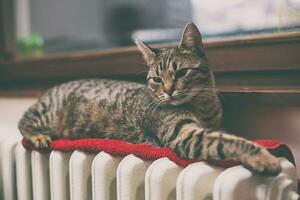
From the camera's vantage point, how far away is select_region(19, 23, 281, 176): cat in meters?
0.79

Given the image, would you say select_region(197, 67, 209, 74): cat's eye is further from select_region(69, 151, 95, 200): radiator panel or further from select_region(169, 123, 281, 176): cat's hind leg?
select_region(69, 151, 95, 200): radiator panel

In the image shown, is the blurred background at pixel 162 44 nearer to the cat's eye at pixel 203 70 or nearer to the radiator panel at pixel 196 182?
the cat's eye at pixel 203 70

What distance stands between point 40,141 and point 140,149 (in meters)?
0.34

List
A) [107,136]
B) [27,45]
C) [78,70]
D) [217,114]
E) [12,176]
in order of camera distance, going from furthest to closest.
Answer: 1. [27,45]
2. [78,70]
3. [12,176]
4. [107,136]
5. [217,114]

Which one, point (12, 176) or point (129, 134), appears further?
point (12, 176)

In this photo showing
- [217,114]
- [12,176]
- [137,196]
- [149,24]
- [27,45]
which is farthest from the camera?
[27,45]

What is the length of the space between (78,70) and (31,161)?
0.40 metres

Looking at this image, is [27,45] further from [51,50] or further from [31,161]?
[31,161]

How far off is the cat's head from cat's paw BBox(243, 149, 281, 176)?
0.89 ft

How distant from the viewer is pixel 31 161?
1.16m

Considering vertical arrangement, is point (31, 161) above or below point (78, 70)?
below

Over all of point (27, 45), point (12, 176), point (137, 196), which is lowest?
point (12, 176)

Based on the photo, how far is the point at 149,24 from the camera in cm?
154

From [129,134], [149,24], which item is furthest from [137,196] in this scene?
[149,24]
